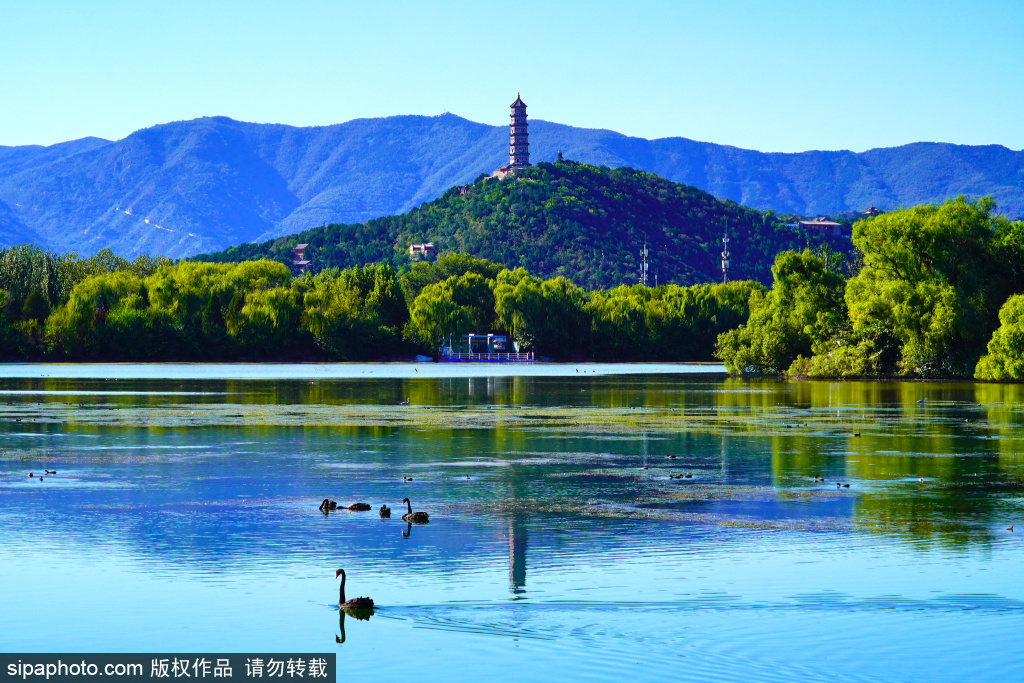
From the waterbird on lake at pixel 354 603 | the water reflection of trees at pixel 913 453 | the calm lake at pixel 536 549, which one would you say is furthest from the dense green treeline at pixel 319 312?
the waterbird on lake at pixel 354 603

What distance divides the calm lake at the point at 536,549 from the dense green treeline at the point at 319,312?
78935mm

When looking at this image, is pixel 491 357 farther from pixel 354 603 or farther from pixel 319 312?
pixel 354 603

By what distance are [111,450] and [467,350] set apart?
104m

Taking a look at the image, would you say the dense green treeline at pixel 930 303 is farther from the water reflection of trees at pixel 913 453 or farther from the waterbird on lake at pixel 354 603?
the waterbird on lake at pixel 354 603

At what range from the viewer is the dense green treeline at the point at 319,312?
11500 centimetres

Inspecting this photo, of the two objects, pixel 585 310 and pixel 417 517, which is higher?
pixel 585 310

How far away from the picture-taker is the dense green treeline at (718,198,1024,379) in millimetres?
73625

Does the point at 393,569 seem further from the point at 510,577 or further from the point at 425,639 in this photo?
the point at 425,639

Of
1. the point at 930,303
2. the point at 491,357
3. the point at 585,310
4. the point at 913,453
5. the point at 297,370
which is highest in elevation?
the point at 585,310

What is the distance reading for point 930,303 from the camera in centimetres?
7494

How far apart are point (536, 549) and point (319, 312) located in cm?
10465

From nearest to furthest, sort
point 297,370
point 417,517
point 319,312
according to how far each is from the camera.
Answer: point 417,517 → point 297,370 → point 319,312

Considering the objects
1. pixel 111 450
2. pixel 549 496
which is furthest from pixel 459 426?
pixel 549 496

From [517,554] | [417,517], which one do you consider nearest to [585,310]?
[417,517]
